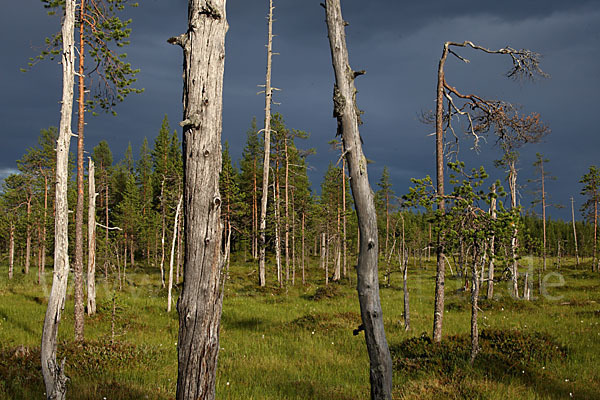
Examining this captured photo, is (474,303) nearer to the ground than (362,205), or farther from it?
nearer to the ground

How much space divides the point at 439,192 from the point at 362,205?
4.96 metres

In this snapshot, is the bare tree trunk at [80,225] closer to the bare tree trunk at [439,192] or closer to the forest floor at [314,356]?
the forest floor at [314,356]

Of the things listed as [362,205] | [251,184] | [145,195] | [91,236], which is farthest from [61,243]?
[145,195]

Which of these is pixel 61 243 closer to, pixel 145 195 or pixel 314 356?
pixel 314 356

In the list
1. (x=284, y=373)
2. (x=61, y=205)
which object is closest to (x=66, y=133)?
(x=61, y=205)

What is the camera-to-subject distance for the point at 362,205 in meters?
5.76

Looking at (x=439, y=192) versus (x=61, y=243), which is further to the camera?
(x=439, y=192)

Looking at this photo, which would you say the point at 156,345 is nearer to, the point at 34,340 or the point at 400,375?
the point at 34,340

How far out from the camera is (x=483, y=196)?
861cm

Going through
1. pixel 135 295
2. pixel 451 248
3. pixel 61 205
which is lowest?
pixel 135 295

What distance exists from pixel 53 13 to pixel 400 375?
12.4m

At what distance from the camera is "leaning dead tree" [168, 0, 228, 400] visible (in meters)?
4.09

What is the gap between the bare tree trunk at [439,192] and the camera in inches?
391

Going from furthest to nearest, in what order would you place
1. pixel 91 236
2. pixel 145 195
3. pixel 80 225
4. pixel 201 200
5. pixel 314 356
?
pixel 145 195 < pixel 91 236 < pixel 80 225 < pixel 314 356 < pixel 201 200
